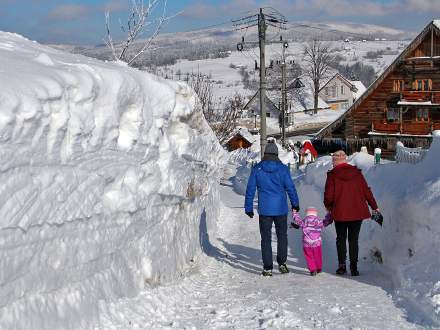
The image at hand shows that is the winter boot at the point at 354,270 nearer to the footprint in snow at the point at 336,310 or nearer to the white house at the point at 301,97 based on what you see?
the footprint in snow at the point at 336,310

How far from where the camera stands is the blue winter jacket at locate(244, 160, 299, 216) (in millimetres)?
7129

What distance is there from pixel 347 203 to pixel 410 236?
82 centimetres

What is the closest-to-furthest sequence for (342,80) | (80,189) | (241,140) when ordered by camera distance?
(80,189) < (241,140) < (342,80)

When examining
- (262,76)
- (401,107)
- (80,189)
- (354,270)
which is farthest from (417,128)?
(80,189)

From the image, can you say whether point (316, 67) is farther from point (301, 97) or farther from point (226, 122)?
point (226, 122)

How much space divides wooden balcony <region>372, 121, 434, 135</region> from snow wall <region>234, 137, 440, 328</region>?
31.2m

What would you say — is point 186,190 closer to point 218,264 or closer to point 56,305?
point 218,264

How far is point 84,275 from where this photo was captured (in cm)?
446

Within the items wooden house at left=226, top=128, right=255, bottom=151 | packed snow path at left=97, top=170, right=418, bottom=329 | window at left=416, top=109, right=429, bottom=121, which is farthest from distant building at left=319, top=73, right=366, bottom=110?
packed snow path at left=97, top=170, right=418, bottom=329

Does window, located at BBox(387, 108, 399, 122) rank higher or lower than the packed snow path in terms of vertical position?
higher

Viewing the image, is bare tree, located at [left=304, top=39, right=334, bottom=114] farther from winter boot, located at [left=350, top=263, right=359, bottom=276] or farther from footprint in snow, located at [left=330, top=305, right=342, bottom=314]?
footprint in snow, located at [left=330, top=305, right=342, bottom=314]

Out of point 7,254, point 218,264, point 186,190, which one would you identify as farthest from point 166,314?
point 218,264

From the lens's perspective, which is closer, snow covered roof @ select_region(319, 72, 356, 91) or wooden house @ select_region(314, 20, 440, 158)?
wooden house @ select_region(314, 20, 440, 158)

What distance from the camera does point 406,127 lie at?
39.0m
